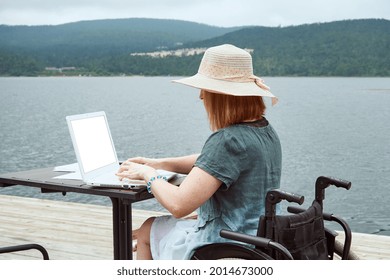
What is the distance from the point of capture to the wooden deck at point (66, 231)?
11.7 ft

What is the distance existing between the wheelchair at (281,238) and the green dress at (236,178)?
44 millimetres

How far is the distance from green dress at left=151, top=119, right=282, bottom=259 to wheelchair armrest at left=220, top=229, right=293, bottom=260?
0.08 m

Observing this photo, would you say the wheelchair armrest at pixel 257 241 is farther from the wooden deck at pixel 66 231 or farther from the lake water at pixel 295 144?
the lake water at pixel 295 144

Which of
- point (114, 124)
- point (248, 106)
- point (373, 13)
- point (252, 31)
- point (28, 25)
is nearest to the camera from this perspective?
point (248, 106)

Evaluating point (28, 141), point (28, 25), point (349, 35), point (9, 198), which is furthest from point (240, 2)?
point (9, 198)

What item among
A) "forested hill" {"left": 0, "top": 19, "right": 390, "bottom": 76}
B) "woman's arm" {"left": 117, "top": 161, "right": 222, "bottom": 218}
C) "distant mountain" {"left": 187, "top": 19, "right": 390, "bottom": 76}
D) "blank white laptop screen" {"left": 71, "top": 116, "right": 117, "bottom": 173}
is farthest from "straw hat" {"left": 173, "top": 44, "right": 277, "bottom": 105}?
"distant mountain" {"left": 187, "top": 19, "right": 390, "bottom": 76}

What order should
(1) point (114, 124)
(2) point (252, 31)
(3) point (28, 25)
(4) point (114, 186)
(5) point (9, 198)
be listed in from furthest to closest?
(3) point (28, 25), (2) point (252, 31), (1) point (114, 124), (5) point (9, 198), (4) point (114, 186)

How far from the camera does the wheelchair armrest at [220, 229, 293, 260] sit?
1806mm

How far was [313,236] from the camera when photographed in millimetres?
1993

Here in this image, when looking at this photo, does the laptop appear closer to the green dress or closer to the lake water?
the green dress

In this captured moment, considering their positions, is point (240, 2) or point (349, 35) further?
point (240, 2)

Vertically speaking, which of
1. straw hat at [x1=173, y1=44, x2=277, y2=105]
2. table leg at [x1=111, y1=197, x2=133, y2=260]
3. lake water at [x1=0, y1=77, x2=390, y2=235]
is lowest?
lake water at [x1=0, y1=77, x2=390, y2=235]
